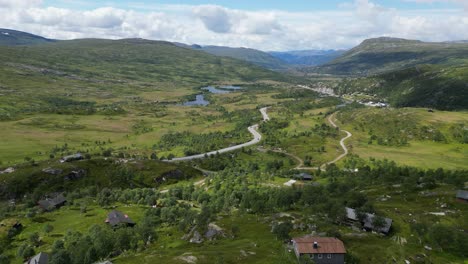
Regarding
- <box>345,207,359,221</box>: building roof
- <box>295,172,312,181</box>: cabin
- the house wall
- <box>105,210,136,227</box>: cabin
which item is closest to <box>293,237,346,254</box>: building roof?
the house wall

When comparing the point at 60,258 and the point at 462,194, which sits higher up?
the point at 462,194

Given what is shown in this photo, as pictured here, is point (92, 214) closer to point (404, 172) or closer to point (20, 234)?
point (20, 234)

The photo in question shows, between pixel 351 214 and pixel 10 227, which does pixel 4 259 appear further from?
pixel 351 214

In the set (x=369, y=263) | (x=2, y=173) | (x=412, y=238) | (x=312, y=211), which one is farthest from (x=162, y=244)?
(x=2, y=173)

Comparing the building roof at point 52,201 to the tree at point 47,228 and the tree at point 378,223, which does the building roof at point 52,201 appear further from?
the tree at point 378,223

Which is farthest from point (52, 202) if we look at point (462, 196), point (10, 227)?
point (462, 196)

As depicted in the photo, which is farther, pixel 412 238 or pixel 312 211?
pixel 312 211
